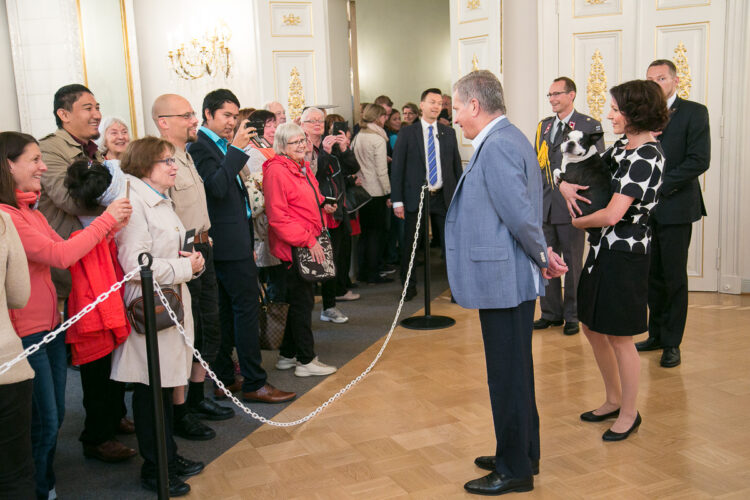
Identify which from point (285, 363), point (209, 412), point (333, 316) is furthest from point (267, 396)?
point (333, 316)

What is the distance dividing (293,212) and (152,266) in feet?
4.58

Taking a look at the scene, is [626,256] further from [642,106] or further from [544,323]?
[544,323]

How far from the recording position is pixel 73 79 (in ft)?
25.0

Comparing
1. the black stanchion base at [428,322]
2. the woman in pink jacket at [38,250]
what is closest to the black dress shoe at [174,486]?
the woman in pink jacket at [38,250]

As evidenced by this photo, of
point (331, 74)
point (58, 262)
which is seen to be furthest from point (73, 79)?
point (58, 262)

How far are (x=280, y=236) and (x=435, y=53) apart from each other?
901 centimetres

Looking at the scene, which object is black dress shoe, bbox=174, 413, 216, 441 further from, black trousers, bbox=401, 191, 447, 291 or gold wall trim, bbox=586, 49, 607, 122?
gold wall trim, bbox=586, 49, 607, 122

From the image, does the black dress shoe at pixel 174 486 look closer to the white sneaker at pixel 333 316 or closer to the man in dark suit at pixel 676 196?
the white sneaker at pixel 333 316

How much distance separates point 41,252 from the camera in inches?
106

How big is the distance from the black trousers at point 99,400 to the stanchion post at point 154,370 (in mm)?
660

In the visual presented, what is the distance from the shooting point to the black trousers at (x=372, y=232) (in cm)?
729

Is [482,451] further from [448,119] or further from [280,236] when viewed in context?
[448,119]

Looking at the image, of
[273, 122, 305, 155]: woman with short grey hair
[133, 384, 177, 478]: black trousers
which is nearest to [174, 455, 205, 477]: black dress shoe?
[133, 384, 177, 478]: black trousers

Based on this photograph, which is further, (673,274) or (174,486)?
(673,274)
